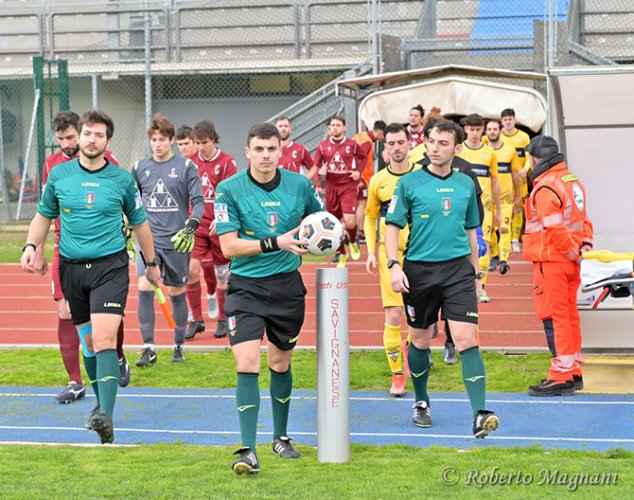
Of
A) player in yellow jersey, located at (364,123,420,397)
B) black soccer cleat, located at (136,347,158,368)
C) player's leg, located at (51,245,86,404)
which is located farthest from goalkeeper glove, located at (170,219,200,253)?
player in yellow jersey, located at (364,123,420,397)

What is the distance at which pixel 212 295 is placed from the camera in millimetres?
12406

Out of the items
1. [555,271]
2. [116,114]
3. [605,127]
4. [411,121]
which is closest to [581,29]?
[411,121]

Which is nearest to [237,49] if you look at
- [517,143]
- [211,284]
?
[517,143]

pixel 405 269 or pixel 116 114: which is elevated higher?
pixel 116 114

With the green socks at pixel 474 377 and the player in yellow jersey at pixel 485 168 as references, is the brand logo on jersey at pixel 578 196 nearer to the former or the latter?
the green socks at pixel 474 377

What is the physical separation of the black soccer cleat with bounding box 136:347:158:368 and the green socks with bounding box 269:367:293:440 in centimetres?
369

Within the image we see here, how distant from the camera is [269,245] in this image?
20.5 ft

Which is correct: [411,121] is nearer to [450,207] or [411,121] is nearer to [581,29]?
[581,29]

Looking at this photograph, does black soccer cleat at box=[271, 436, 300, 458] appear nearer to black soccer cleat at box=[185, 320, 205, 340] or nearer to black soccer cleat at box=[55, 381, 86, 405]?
black soccer cleat at box=[55, 381, 86, 405]

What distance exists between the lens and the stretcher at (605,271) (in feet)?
28.3

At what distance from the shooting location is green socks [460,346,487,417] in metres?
6.95

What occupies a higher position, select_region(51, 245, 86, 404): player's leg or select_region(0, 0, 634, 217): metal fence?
select_region(0, 0, 634, 217): metal fence

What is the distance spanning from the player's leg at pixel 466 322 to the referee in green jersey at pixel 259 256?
1.14 m

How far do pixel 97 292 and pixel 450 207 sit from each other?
2377mm
